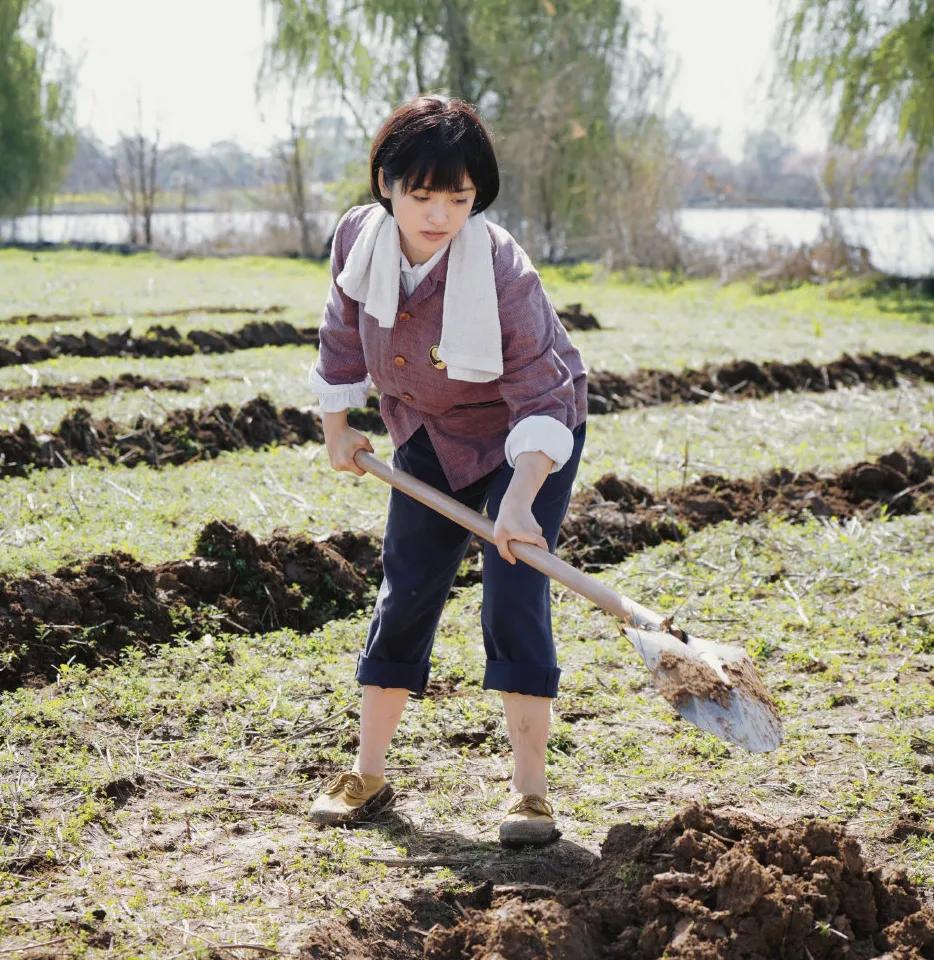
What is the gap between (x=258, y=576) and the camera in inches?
190

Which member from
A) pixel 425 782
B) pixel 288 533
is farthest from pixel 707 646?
pixel 288 533

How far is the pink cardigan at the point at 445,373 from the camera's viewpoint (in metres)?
2.87

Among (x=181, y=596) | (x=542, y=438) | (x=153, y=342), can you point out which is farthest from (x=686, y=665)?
(x=153, y=342)

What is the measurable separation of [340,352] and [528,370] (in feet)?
1.84

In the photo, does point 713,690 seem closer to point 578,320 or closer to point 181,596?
point 181,596

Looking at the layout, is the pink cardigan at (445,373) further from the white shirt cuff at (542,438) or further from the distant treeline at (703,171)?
the distant treeline at (703,171)

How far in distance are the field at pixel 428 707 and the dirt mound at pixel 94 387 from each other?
0.16 ft

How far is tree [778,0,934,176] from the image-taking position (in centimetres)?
1662

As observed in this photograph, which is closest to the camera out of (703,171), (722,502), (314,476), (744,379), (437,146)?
(437,146)

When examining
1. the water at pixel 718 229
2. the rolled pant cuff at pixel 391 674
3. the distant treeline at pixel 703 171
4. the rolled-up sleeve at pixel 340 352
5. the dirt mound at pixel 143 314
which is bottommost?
the rolled pant cuff at pixel 391 674

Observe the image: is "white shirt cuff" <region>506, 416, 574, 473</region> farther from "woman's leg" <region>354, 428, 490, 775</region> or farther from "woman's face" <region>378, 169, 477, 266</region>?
"woman's face" <region>378, 169, 477, 266</region>

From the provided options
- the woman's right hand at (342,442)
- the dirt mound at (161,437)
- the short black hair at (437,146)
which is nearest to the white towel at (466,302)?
the short black hair at (437,146)

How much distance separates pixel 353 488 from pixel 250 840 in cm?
335

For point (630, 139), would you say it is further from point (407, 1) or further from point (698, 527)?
point (698, 527)
